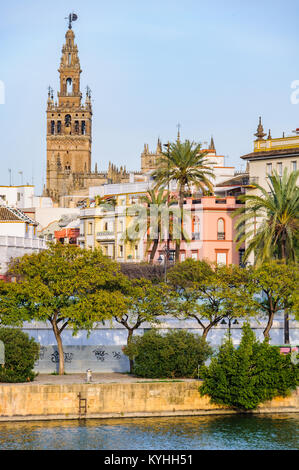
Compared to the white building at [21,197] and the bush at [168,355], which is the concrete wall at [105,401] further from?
the white building at [21,197]

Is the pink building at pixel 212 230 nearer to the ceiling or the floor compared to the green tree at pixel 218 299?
nearer to the ceiling

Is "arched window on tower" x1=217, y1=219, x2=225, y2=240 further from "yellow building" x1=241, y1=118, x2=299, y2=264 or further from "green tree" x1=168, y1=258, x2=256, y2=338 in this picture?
"green tree" x1=168, y1=258, x2=256, y2=338

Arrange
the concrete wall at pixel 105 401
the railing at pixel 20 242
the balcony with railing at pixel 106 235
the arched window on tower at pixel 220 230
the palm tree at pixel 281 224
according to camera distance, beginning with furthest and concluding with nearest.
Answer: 1. the balcony with railing at pixel 106 235
2. the arched window on tower at pixel 220 230
3. the railing at pixel 20 242
4. the palm tree at pixel 281 224
5. the concrete wall at pixel 105 401

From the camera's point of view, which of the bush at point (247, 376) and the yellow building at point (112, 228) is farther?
the yellow building at point (112, 228)

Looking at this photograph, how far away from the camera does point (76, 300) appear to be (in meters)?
52.8

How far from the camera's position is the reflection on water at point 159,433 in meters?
42.4

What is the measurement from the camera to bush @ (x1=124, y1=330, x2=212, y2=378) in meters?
50.4

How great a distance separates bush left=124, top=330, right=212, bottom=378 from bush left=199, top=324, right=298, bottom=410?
66.7 inches

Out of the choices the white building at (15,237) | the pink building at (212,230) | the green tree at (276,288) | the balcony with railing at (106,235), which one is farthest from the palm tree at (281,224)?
the balcony with railing at (106,235)

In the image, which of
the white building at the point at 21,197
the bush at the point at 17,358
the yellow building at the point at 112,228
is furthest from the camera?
the white building at the point at 21,197

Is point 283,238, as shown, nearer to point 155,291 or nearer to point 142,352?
point 155,291

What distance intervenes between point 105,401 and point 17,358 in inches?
184

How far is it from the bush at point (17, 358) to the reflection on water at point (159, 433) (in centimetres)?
305

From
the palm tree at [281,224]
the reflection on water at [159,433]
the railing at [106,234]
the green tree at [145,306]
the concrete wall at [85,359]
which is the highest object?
the railing at [106,234]
